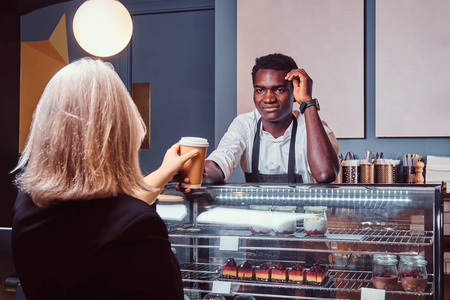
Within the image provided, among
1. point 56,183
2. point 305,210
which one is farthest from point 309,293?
point 56,183

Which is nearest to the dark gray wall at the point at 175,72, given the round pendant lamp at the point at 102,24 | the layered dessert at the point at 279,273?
the round pendant lamp at the point at 102,24

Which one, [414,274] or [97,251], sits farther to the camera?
[414,274]

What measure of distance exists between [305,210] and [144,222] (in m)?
0.87

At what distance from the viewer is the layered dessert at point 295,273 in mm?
1667

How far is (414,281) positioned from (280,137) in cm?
110

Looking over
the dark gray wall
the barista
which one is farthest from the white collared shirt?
the dark gray wall

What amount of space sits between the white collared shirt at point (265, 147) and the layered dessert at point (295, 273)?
0.69 metres

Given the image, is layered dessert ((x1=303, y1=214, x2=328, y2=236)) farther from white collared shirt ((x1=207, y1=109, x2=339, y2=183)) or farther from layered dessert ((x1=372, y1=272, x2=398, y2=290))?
white collared shirt ((x1=207, y1=109, x2=339, y2=183))

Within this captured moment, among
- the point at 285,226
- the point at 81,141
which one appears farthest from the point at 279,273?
the point at 81,141

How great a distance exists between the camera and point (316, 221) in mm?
1642

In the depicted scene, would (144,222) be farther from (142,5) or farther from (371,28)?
(142,5)

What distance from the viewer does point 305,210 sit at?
1.66m

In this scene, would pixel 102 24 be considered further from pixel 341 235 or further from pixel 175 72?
pixel 341 235

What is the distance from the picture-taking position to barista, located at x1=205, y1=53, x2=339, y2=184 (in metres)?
2.03
